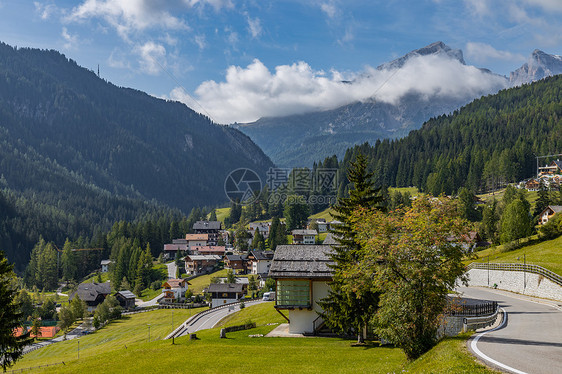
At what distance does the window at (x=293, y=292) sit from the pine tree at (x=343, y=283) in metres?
2.95

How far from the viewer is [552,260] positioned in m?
55.4

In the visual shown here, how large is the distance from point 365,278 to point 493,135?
19165 cm

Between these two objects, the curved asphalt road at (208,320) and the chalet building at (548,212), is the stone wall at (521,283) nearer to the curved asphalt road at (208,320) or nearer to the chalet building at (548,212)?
the curved asphalt road at (208,320)

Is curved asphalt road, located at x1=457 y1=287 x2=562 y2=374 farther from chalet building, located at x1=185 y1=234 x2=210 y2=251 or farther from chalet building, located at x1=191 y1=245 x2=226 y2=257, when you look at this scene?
chalet building, located at x1=185 y1=234 x2=210 y2=251

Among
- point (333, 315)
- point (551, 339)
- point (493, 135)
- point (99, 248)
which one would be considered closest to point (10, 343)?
point (333, 315)

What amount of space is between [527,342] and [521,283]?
33794 mm

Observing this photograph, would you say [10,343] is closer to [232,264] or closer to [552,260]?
[552,260]

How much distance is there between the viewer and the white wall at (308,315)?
40.7 metres

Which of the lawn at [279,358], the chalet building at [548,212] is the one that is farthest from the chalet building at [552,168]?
the lawn at [279,358]

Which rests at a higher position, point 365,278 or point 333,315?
point 365,278

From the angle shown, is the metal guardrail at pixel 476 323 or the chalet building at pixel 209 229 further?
the chalet building at pixel 209 229

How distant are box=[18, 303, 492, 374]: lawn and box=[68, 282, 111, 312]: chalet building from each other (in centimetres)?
9709

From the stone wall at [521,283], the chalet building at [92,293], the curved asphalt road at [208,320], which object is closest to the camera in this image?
the stone wall at [521,283]

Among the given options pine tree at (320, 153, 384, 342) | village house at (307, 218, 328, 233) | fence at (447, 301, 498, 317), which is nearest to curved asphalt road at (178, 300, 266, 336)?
pine tree at (320, 153, 384, 342)
